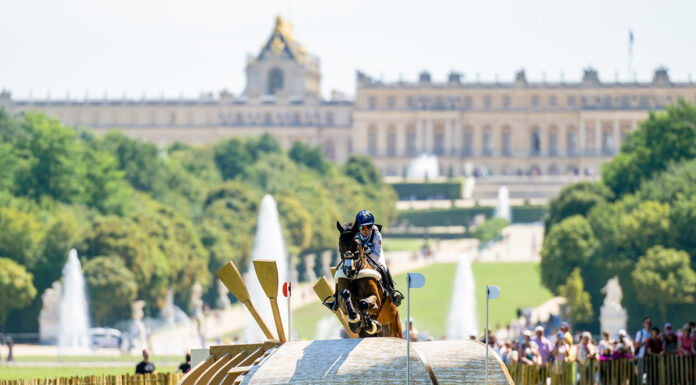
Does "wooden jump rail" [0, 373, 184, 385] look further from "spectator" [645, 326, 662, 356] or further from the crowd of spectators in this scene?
"spectator" [645, 326, 662, 356]

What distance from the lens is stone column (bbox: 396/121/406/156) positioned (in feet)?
522

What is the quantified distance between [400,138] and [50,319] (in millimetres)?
111580

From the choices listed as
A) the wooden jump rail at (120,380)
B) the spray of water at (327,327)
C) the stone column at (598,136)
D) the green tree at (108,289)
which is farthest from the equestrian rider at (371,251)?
the stone column at (598,136)

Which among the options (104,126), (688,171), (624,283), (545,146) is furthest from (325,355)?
(104,126)

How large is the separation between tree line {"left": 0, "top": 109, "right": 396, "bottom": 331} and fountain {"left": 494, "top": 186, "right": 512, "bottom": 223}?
709cm

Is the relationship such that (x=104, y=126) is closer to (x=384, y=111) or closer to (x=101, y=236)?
(x=384, y=111)

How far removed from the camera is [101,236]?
183 ft

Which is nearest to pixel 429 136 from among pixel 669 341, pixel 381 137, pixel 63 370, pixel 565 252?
pixel 381 137

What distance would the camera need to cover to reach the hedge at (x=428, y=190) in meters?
124

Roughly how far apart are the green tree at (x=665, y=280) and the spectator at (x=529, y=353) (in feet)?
97.4

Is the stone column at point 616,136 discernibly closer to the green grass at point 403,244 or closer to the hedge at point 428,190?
the hedge at point 428,190

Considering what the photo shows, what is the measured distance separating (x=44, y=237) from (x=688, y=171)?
23208mm

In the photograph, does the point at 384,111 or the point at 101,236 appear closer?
the point at 101,236

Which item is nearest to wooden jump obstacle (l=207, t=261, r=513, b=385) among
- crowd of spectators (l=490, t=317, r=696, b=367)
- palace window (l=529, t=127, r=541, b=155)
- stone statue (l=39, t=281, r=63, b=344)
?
crowd of spectators (l=490, t=317, r=696, b=367)
